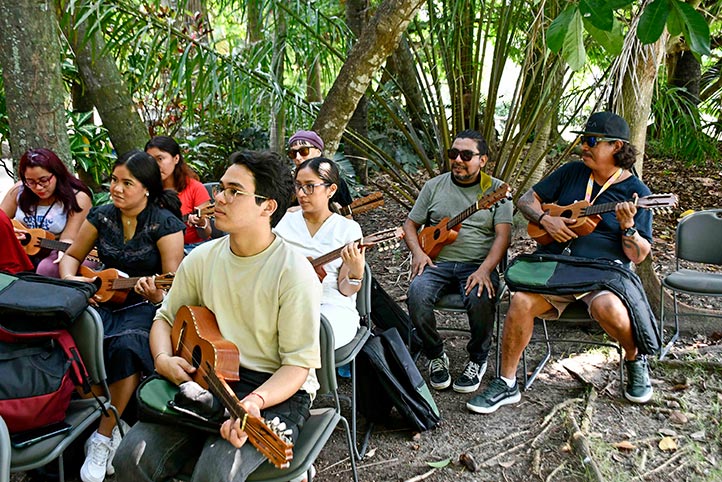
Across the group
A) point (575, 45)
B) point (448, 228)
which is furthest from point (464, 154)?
point (575, 45)

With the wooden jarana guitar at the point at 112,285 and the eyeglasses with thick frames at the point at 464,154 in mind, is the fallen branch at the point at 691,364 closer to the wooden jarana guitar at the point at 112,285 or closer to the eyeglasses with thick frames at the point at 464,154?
the eyeglasses with thick frames at the point at 464,154

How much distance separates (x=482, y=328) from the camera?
3686 mm

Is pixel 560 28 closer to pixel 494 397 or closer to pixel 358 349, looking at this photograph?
pixel 358 349

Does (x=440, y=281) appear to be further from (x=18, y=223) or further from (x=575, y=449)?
(x=18, y=223)

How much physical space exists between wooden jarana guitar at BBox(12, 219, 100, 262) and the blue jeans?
190 centimetres

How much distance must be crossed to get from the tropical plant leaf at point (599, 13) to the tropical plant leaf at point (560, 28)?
11 centimetres

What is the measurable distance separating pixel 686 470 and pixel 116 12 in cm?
435

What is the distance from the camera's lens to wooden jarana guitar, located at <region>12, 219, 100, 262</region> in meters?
3.81

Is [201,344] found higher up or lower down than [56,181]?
lower down

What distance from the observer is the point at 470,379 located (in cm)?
371

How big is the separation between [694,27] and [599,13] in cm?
27

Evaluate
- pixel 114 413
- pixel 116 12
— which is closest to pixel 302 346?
pixel 114 413

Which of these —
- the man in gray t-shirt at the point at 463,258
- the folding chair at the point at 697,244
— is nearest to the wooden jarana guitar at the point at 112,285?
the man in gray t-shirt at the point at 463,258

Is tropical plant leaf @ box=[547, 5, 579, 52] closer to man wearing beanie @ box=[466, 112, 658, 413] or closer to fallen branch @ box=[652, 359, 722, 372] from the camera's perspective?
man wearing beanie @ box=[466, 112, 658, 413]
